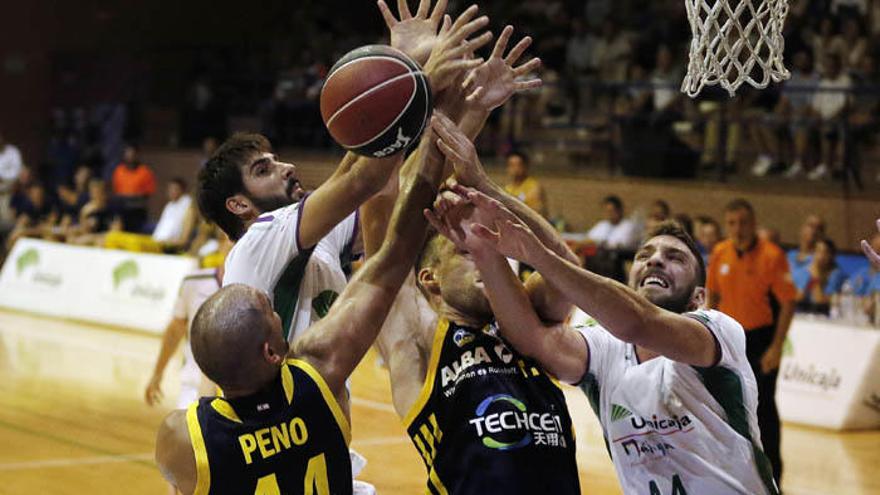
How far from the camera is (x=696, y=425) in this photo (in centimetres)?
397

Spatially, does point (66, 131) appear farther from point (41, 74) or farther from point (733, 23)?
point (733, 23)

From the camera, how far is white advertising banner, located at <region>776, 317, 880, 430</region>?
10086 millimetres

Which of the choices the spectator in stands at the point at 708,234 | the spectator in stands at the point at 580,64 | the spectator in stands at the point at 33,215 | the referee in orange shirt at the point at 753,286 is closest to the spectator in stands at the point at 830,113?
the spectator in stands at the point at 708,234

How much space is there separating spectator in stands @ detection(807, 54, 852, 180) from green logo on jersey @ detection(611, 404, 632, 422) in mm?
10454

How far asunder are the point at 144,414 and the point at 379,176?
692cm

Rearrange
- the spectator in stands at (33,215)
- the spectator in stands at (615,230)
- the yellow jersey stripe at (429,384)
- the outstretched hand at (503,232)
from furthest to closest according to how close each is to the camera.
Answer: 1. the spectator in stands at (33,215)
2. the spectator in stands at (615,230)
3. the yellow jersey stripe at (429,384)
4. the outstretched hand at (503,232)

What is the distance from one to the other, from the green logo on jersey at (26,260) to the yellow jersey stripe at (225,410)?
13805 mm

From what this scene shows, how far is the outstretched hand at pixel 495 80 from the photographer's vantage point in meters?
3.91

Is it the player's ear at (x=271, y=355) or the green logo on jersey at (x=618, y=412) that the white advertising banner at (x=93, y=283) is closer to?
the green logo on jersey at (x=618, y=412)

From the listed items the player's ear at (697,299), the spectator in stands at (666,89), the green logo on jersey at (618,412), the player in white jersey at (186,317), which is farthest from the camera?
the spectator in stands at (666,89)

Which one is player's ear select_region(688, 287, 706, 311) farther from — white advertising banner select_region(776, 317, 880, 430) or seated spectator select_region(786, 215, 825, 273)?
seated spectator select_region(786, 215, 825, 273)

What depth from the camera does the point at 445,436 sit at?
12.1 feet

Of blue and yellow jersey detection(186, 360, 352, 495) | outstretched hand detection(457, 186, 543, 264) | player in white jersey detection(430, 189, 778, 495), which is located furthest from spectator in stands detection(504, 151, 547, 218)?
blue and yellow jersey detection(186, 360, 352, 495)

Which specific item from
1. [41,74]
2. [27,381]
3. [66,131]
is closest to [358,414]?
[27,381]
